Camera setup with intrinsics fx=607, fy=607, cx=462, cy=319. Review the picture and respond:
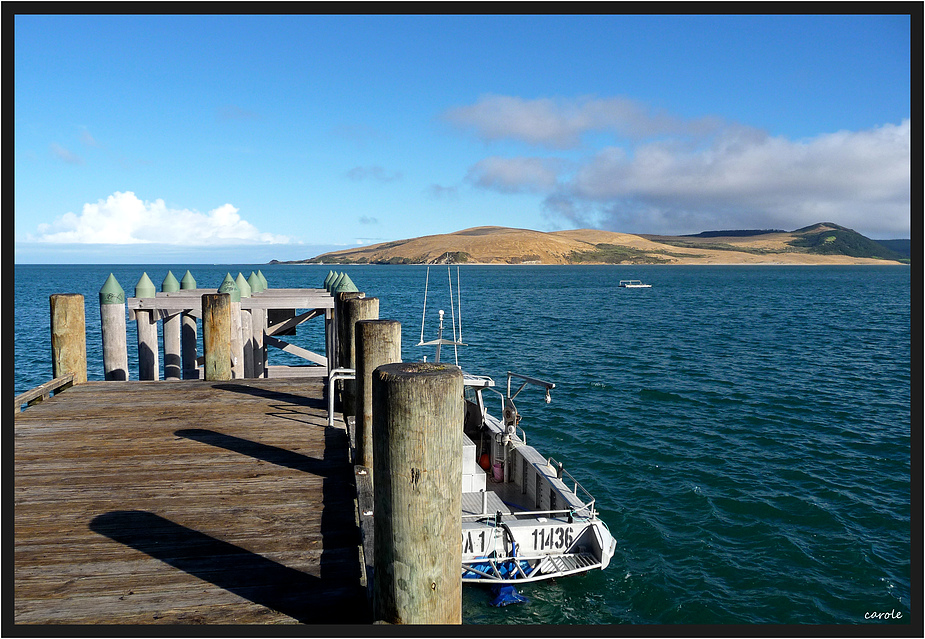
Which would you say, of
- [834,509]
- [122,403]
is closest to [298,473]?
[122,403]

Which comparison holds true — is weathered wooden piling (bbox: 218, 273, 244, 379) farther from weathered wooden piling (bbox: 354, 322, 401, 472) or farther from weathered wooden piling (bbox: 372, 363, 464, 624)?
weathered wooden piling (bbox: 372, 363, 464, 624)

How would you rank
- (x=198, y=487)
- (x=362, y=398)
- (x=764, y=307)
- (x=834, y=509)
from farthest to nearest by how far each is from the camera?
(x=764, y=307) → (x=834, y=509) → (x=362, y=398) → (x=198, y=487)

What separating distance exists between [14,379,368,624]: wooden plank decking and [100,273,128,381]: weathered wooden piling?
12.9 feet

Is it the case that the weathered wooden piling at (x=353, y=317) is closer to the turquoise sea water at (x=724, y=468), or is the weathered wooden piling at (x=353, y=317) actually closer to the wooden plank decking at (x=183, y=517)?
the wooden plank decking at (x=183, y=517)

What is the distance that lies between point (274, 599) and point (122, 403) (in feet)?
21.8

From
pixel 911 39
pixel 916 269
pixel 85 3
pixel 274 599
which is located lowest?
pixel 274 599

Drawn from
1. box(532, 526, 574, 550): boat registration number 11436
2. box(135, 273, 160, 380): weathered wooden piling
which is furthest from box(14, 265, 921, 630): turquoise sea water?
box(135, 273, 160, 380): weathered wooden piling

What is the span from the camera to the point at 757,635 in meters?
3.67

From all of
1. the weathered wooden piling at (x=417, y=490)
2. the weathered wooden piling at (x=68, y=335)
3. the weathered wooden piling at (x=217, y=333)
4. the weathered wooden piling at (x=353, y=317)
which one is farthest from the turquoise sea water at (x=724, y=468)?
the weathered wooden piling at (x=68, y=335)

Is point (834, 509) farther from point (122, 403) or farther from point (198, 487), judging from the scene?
point (122, 403)

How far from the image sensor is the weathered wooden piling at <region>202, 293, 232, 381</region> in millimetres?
10844

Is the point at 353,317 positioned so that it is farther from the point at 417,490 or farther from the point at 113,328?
the point at 113,328

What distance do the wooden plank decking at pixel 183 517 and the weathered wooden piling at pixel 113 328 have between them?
393 cm

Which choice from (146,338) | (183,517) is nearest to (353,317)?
(183,517)
